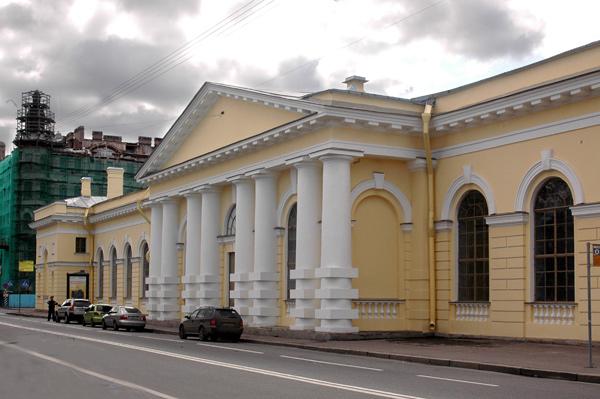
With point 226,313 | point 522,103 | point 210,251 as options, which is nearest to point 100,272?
point 210,251

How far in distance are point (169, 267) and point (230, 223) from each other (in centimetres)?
571

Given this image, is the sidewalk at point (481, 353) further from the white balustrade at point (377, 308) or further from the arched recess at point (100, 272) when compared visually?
the arched recess at point (100, 272)

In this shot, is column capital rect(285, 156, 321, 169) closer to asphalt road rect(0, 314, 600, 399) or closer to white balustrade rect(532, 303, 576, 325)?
asphalt road rect(0, 314, 600, 399)

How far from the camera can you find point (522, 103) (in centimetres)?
2491

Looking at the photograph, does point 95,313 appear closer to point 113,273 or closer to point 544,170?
point 113,273

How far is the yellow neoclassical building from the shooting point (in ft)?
79.6

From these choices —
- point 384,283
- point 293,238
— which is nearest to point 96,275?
point 293,238

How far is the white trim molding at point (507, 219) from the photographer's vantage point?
25422 mm

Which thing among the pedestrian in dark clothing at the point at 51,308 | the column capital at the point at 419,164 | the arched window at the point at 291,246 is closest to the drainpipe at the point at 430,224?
the column capital at the point at 419,164

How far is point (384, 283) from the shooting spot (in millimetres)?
29312

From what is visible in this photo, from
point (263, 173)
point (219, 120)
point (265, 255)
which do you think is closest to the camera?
point (265, 255)

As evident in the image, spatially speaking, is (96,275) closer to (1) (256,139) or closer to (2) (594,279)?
(1) (256,139)

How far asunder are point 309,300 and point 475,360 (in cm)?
1003

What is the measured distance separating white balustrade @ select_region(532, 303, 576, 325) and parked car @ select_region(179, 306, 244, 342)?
996 centimetres
